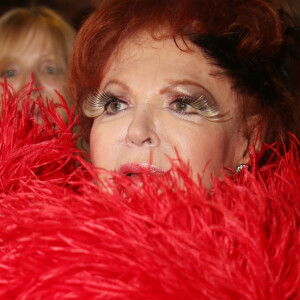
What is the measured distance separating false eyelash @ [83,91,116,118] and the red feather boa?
11.8 inches

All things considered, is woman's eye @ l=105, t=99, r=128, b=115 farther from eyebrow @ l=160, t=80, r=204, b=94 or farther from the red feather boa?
the red feather boa

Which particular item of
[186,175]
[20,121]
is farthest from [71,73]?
[186,175]

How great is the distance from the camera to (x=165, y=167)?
37.5 inches

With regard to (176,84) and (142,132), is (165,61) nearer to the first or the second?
(176,84)

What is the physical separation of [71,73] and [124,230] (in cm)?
65

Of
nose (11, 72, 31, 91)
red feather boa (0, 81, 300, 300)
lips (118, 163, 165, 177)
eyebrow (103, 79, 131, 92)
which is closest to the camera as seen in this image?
red feather boa (0, 81, 300, 300)

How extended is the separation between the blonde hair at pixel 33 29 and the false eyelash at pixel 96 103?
680 mm

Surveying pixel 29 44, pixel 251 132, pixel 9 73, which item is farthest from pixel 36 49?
pixel 251 132

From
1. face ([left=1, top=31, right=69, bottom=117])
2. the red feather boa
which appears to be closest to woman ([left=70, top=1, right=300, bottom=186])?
the red feather boa

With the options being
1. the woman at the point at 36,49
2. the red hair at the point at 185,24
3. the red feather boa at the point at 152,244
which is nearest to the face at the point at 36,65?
the woman at the point at 36,49

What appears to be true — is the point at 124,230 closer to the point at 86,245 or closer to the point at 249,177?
the point at 86,245

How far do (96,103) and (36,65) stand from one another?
0.73 m

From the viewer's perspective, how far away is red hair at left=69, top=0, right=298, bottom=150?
1.06 metres

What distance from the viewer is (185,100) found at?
102 cm
